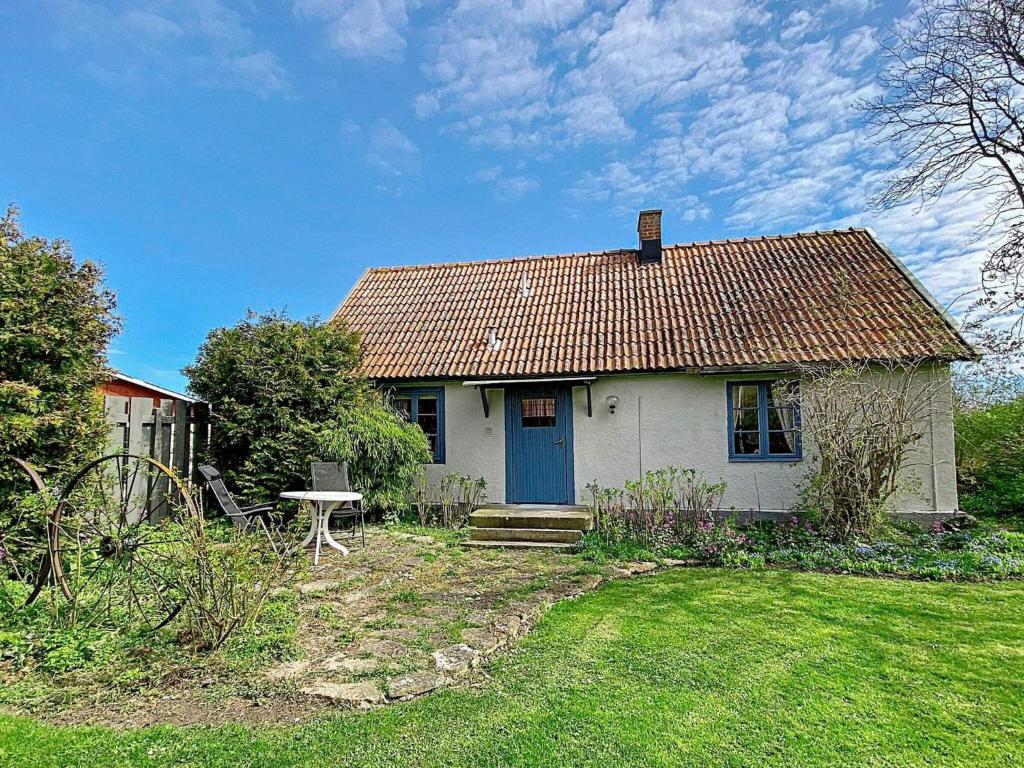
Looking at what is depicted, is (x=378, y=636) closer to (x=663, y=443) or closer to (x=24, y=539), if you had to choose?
(x=24, y=539)

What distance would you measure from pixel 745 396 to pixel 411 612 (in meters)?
7.33

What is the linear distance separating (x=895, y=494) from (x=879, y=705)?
706cm

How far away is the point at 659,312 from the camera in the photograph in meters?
11.4

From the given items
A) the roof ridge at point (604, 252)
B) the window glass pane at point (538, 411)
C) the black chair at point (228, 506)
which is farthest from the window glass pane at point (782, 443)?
the black chair at point (228, 506)

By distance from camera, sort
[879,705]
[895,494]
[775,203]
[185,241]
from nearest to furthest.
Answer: [879,705]
[895,494]
[775,203]
[185,241]

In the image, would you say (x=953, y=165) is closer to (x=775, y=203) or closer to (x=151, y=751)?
(x=775, y=203)

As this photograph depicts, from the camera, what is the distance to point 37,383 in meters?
Answer: 5.45

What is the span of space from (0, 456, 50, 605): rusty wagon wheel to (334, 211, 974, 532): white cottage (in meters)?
6.26

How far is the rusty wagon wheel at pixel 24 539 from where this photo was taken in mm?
4863

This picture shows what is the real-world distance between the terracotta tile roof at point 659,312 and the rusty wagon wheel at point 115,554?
20.5 ft

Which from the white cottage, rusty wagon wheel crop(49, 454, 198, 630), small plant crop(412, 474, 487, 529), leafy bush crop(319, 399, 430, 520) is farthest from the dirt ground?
the white cottage

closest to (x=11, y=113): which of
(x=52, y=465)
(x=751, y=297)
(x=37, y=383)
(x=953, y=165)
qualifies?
(x=37, y=383)

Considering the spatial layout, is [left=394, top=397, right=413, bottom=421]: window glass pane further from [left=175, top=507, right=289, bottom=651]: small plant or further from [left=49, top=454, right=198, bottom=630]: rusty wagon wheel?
[left=175, top=507, right=289, bottom=651]: small plant

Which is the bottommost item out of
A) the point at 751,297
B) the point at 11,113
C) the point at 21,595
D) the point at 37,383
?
the point at 21,595
